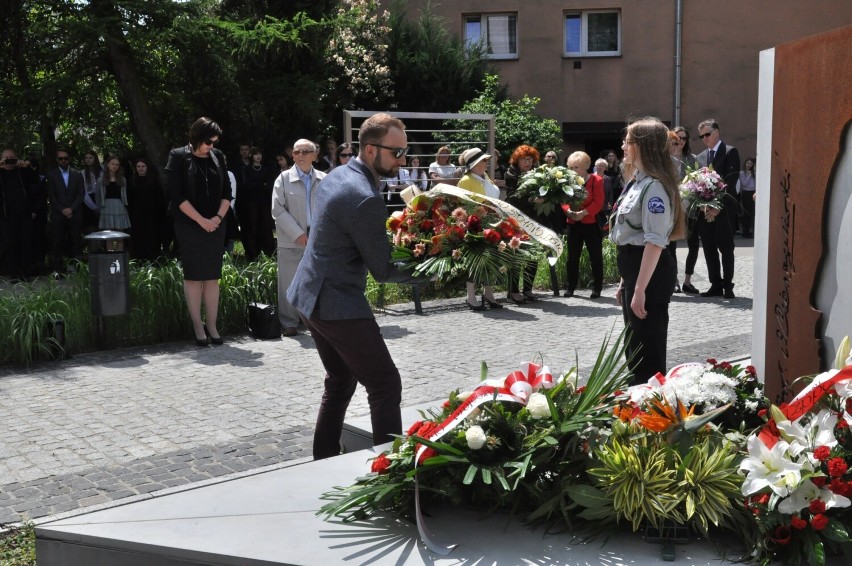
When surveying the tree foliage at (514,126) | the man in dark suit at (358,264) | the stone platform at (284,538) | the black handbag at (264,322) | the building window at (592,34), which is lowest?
the black handbag at (264,322)

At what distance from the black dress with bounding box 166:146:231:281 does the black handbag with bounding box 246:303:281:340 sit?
0.62 meters

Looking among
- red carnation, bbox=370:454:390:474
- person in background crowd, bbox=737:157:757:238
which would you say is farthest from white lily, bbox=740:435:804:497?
person in background crowd, bbox=737:157:757:238

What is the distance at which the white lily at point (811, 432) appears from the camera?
127 inches

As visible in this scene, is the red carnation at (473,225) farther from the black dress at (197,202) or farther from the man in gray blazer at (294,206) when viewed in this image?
the man in gray blazer at (294,206)

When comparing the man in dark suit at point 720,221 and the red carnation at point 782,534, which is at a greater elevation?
the man in dark suit at point 720,221

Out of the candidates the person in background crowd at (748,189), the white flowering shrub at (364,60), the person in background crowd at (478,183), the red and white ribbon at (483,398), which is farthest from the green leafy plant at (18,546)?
the person in background crowd at (748,189)

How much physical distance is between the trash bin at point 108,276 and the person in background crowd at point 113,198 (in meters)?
5.45

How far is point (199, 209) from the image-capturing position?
9539mm

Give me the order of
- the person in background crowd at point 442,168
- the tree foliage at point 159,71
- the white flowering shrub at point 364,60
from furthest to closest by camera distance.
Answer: the white flowering shrub at point 364,60, the tree foliage at point 159,71, the person in background crowd at point 442,168

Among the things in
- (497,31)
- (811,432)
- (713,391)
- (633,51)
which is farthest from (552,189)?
(497,31)

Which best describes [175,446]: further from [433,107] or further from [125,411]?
[433,107]

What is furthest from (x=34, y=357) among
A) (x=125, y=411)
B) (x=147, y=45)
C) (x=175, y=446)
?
(x=147, y=45)

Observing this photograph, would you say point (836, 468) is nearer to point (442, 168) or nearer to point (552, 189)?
point (552, 189)

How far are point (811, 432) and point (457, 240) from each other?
228 centimetres
